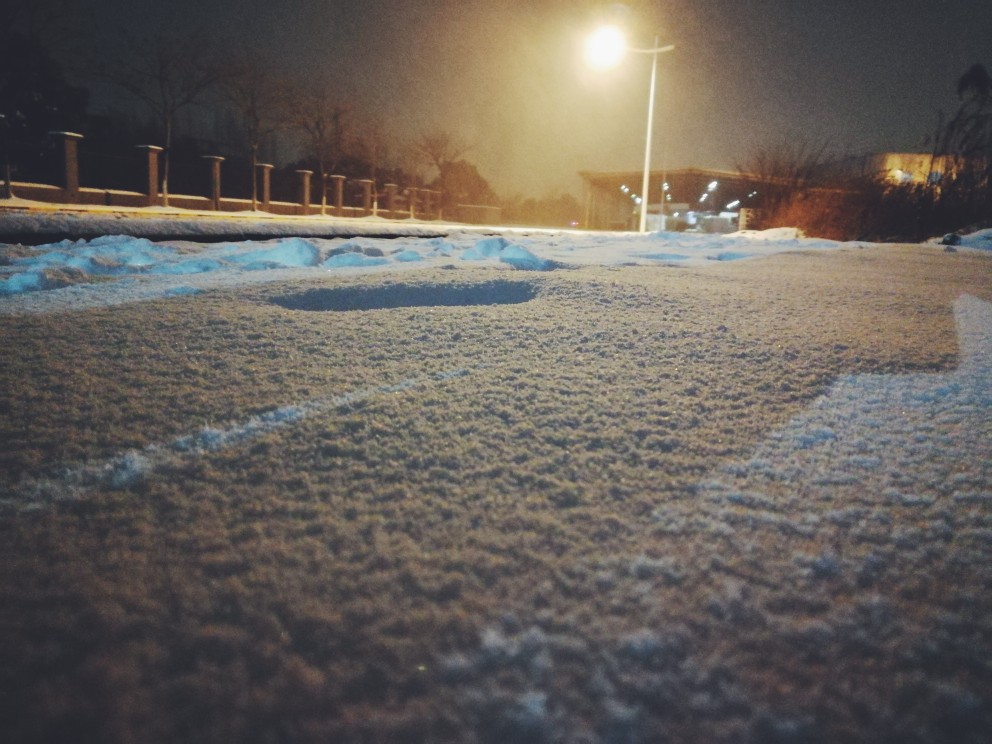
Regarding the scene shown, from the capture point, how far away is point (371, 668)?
22.7 inches

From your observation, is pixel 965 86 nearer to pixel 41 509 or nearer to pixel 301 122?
pixel 41 509

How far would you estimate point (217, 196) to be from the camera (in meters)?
13.0

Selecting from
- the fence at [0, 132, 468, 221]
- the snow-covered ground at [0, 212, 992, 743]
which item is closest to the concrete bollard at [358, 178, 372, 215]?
the fence at [0, 132, 468, 221]

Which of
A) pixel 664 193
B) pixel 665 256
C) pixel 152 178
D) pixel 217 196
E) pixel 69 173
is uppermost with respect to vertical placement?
pixel 664 193

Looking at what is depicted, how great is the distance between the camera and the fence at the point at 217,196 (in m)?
9.96

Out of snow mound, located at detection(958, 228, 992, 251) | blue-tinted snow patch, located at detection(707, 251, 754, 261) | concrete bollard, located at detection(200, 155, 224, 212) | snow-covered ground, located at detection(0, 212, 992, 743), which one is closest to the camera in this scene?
snow-covered ground, located at detection(0, 212, 992, 743)

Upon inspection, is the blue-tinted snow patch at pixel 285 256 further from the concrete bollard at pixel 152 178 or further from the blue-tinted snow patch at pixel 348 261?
the concrete bollard at pixel 152 178

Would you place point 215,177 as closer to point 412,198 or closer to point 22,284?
point 412,198

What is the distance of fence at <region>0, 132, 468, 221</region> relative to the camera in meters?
9.96

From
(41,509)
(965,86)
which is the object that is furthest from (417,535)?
(965,86)

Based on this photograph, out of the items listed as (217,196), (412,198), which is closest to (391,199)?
(412,198)

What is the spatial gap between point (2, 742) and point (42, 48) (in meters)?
18.4

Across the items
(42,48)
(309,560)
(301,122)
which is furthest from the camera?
(301,122)

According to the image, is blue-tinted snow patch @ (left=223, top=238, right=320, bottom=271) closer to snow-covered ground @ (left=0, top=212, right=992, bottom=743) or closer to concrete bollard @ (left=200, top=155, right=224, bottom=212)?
snow-covered ground @ (left=0, top=212, right=992, bottom=743)
